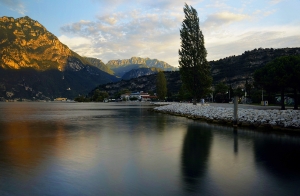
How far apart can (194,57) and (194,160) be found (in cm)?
3822

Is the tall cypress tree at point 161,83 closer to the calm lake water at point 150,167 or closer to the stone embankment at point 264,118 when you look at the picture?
the stone embankment at point 264,118

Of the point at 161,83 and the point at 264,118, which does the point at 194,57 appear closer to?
the point at 264,118

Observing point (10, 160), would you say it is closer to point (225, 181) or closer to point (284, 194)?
point (225, 181)

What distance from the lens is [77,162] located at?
1206 cm

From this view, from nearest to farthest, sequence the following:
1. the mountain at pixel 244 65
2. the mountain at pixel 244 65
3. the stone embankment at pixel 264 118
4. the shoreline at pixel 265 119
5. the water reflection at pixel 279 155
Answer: the water reflection at pixel 279 155
the shoreline at pixel 265 119
the stone embankment at pixel 264 118
the mountain at pixel 244 65
the mountain at pixel 244 65

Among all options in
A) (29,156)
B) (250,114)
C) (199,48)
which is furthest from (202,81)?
(29,156)

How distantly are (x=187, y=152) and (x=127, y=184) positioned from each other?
6.12 meters

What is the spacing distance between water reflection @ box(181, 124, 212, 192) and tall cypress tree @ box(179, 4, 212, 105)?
30838 mm

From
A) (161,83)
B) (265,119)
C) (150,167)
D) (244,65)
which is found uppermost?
(244,65)

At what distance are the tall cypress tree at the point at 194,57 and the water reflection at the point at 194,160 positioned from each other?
1214 inches

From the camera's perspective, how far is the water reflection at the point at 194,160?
30.0 feet

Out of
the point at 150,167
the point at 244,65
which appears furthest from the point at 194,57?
the point at 244,65

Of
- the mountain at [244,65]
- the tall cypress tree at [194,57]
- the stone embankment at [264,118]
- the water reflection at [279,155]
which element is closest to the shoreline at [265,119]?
the stone embankment at [264,118]

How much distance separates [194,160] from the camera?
1241 cm
